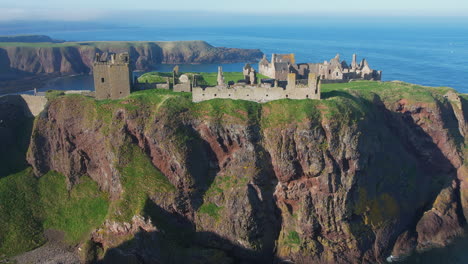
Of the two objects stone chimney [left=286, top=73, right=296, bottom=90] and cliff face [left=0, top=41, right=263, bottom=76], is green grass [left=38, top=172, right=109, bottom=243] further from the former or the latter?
cliff face [left=0, top=41, right=263, bottom=76]

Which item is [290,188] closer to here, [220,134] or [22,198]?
[220,134]

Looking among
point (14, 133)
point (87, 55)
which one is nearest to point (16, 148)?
point (14, 133)

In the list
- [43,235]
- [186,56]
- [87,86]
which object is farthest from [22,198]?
[186,56]

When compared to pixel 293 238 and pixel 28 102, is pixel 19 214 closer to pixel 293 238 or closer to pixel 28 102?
pixel 28 102

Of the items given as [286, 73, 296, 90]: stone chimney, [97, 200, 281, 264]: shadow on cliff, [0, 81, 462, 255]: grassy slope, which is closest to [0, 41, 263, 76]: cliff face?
[0, 81, 462, 255]: grassy slope

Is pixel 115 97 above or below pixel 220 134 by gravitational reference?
above

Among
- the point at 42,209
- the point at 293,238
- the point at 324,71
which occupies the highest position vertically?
the point at 324,71
